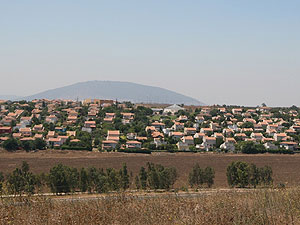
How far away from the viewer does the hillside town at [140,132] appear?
50531 mm

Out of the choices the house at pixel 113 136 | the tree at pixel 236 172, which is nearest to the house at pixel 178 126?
the house at pixel 113 136

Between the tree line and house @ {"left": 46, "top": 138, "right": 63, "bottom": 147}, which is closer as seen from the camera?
the tree line

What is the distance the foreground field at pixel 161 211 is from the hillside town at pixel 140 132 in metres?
41.7

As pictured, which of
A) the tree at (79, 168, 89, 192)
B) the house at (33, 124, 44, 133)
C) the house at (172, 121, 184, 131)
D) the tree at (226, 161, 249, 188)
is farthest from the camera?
the house at (172, 121, 184, 131)

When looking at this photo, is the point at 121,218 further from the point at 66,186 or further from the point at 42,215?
the point at 66,186

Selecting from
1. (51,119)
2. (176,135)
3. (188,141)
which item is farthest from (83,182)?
(51,119)

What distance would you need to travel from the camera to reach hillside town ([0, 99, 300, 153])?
50531 millimetres

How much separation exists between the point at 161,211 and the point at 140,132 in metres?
53.5

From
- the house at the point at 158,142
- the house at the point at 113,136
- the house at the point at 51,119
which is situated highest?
the house at the point at 51,119

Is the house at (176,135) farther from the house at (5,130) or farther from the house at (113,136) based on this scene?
the house at (5,130)

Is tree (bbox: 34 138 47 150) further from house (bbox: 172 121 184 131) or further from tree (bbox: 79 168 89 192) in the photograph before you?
tree (bbox: 79 168 89 192)

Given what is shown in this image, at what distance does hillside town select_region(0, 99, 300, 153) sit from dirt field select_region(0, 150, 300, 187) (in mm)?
3137

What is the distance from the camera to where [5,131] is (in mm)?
59625

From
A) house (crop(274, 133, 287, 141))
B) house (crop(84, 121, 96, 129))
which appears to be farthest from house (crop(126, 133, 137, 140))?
house (crop(274, 133, 287, 141))
